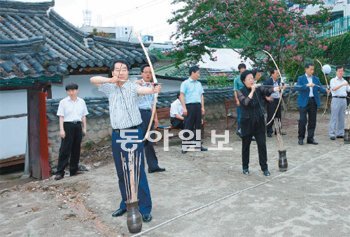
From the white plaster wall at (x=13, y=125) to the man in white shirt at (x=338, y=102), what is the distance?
271 inches

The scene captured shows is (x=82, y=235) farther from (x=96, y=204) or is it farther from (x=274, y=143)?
(x=274, y=143)

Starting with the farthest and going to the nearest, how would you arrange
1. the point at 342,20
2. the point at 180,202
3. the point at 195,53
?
the point at 342,20
the point at 195,53
the point at 180,202

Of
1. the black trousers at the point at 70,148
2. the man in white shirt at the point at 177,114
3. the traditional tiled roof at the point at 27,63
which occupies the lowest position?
the black trousers at the point at 70,148

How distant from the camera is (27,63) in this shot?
245 inches

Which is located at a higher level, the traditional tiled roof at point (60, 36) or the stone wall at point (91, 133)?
the traditional tiled roof at point (60, 36)

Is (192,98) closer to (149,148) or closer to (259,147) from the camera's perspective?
(149,148)

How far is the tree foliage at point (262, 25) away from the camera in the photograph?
33.5 feet

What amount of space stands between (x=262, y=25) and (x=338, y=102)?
3262 mm

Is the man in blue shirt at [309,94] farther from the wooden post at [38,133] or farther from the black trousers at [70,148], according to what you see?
the wooden post at [38,133]

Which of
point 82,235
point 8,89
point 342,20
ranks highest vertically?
point 342,20

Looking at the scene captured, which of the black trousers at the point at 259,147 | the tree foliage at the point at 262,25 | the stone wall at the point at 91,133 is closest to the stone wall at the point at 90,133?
the stone wall at the point at 91,133

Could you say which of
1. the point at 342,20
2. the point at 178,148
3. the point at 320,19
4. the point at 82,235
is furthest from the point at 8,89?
the point at 342,20

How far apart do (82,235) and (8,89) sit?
191 inches

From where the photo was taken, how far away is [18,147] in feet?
26.2
